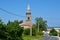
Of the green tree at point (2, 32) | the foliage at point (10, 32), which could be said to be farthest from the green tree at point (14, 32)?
the green tree at point (2, 32)

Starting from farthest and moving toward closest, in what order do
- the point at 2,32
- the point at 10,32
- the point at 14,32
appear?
1. the point at 14,32
2. the point at 10,32
3. the point at 2,32

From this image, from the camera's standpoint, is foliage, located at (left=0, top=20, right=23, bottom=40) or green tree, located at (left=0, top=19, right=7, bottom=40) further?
foliage, located at (left=0, top=20, right=23, bottom=40)

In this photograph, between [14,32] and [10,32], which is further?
[14,32]

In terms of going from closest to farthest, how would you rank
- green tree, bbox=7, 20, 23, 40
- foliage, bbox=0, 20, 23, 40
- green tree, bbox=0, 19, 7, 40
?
green tree, bbox=0, 19, 7, 40, foliage, bbox=0, 20, 23, 40, green tree, bbox=7, 20, 23, 40

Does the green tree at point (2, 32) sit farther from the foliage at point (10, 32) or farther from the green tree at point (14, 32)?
the green tree at point (14, 32)

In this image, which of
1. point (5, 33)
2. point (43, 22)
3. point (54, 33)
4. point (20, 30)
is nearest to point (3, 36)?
point (5, 33)

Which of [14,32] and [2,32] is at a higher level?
[14,32]

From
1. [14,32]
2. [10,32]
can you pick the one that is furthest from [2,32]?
[14,32]

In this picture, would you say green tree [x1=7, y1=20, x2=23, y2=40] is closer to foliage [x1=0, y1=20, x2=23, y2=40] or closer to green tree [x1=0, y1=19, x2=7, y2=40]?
foliage [x1=0, y1=20, x2=23, y2=40]

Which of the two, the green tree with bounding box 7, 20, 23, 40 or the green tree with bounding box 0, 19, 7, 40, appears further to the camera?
the green tree with bounding box 7, 20, 23, 40

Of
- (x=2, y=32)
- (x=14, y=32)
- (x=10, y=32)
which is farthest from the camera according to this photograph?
(x=14, y=32)

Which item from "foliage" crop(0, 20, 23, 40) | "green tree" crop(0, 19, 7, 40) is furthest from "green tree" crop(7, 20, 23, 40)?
"green tree" crop(0, 19, 7, 40)

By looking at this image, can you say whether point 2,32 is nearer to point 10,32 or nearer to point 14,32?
point 10,32

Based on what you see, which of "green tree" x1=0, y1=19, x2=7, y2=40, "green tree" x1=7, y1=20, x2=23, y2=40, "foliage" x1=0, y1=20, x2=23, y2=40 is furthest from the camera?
"green tree" x1=7, y1=20, x2=23, y2=40
